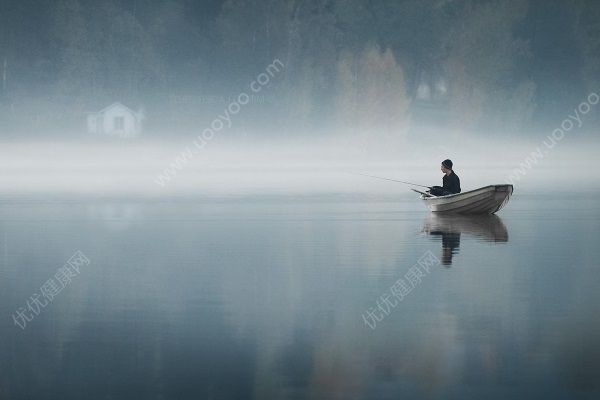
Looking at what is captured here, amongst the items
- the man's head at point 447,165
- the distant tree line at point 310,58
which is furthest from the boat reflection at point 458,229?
the distant tree line at point 310,58

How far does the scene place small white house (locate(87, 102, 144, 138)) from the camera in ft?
318

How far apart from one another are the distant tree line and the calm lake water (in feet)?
199

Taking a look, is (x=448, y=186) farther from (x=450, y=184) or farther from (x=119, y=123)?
(x=119, y=123)

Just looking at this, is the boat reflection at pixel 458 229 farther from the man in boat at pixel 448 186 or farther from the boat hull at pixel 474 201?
the man in boat at pixel 448 186

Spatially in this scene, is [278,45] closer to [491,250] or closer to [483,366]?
[491,250]

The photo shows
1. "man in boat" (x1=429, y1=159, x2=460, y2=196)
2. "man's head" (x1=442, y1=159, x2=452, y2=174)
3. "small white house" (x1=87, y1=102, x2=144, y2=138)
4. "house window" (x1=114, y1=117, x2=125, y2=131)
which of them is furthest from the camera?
"house window" (x1=114, y1=117, x2=125, y2=131)

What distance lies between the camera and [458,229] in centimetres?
2528

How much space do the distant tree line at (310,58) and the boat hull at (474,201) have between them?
175 ft

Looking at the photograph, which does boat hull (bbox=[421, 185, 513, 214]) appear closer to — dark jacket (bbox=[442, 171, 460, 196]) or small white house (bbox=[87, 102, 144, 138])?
dark jacket (bbox=[442, 171, 460, 196])

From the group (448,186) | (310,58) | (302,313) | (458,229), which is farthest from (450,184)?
(310,58)

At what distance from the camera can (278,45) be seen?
94062mm

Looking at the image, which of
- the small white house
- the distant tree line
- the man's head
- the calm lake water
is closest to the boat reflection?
the calm lake water

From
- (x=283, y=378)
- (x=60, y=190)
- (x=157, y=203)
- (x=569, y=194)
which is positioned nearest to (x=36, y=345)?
(x=283, y=378)

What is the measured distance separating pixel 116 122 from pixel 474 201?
72.0 meters
